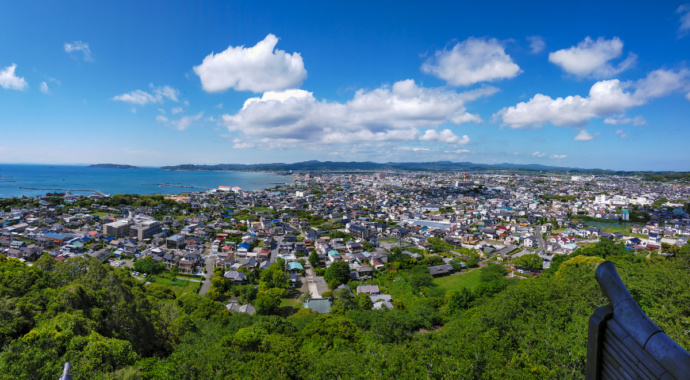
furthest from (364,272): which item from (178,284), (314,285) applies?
(178,284)

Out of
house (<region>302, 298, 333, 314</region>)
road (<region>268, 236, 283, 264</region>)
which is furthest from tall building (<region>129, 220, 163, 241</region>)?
house (<region>302, 298, 333, 314</region>)

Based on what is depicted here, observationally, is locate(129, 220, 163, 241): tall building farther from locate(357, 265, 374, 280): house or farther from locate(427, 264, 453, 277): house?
locate(427, 264, 453, 277): house

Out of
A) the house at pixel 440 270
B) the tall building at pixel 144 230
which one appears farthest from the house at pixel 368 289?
the tall building at pixel 144 230

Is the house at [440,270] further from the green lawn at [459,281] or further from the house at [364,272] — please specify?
the house at [364,272]

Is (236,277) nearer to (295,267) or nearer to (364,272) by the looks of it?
(295,267)

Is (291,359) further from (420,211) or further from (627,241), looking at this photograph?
(420,211)

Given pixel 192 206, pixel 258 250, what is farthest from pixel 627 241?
pixel 192 206
